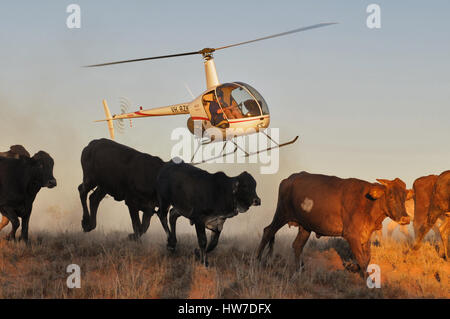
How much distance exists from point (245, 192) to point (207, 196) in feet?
2.75

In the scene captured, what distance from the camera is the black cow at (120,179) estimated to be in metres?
13.9

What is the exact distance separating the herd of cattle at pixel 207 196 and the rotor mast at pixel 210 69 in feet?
19.3

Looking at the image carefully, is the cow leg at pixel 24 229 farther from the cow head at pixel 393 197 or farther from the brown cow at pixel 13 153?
the cow head at pixel 393 197

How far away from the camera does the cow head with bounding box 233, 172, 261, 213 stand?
11.7m

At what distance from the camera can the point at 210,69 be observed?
20.5 meters

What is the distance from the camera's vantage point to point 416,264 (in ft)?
46.5

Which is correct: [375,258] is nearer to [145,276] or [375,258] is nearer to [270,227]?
[270,227]

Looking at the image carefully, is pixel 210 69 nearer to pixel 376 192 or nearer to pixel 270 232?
pixel 270 232

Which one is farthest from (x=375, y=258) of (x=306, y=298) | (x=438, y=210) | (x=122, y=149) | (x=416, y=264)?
(x=122, y=149)

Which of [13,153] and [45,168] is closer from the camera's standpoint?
[45,168]

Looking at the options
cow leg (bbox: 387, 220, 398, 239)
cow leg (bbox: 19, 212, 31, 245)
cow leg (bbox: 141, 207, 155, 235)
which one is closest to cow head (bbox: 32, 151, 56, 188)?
cow leg (bbox: 19, 212, 31, 245)

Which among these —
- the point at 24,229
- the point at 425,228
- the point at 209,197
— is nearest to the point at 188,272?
the point at 209,197

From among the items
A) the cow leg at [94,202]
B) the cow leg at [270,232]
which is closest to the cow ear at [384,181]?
the cow leg at [270,232]

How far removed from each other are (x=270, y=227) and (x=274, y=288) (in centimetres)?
276
